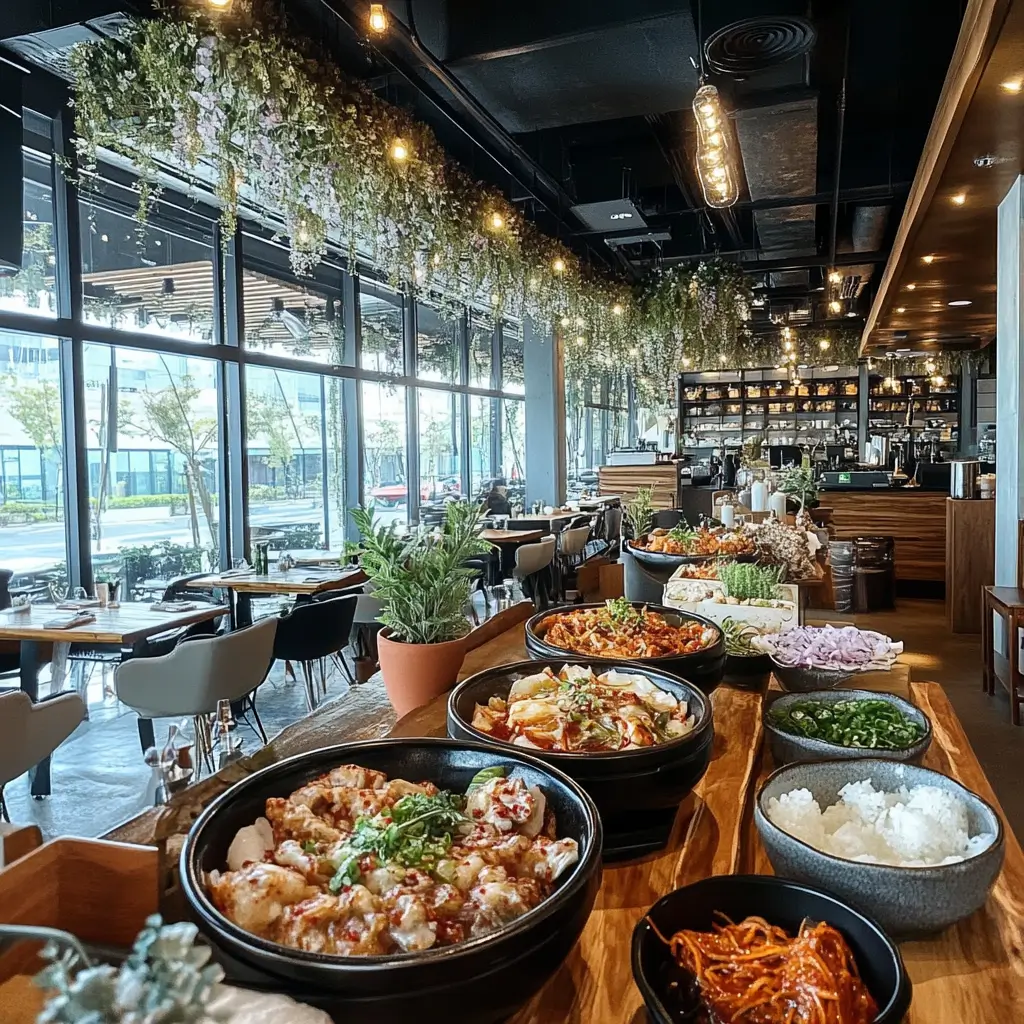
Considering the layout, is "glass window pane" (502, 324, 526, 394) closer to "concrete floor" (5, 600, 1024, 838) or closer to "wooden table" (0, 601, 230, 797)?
"concrete floor" (5, 600, 1024, 838)

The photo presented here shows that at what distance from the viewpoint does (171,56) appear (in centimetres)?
371

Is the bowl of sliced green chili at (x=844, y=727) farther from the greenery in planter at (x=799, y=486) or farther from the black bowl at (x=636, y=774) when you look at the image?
the greenery in planter at (x=799, y=486)

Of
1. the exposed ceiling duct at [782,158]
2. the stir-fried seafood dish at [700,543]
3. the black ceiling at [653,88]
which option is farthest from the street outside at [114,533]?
the exposed ceiling duct at [782,158]

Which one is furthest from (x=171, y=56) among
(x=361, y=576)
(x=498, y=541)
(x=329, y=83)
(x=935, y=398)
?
(x=935, y=398)

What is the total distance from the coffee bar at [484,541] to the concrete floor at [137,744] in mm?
39

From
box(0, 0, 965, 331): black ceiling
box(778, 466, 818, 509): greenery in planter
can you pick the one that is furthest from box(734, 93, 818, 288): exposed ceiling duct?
box(778, 466, 818, 509): greenery in planter

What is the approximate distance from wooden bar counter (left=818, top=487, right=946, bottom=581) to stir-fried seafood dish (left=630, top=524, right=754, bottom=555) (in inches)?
222

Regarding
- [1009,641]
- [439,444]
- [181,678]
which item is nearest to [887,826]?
[181,678]

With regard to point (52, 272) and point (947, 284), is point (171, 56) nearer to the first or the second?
point (52, 272)

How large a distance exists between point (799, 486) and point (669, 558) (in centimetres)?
339

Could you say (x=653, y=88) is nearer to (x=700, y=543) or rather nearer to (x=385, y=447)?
(x=700, y=543)

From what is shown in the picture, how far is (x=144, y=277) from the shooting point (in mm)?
6359

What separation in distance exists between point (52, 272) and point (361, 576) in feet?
10.0

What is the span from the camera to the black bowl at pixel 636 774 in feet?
3.50
